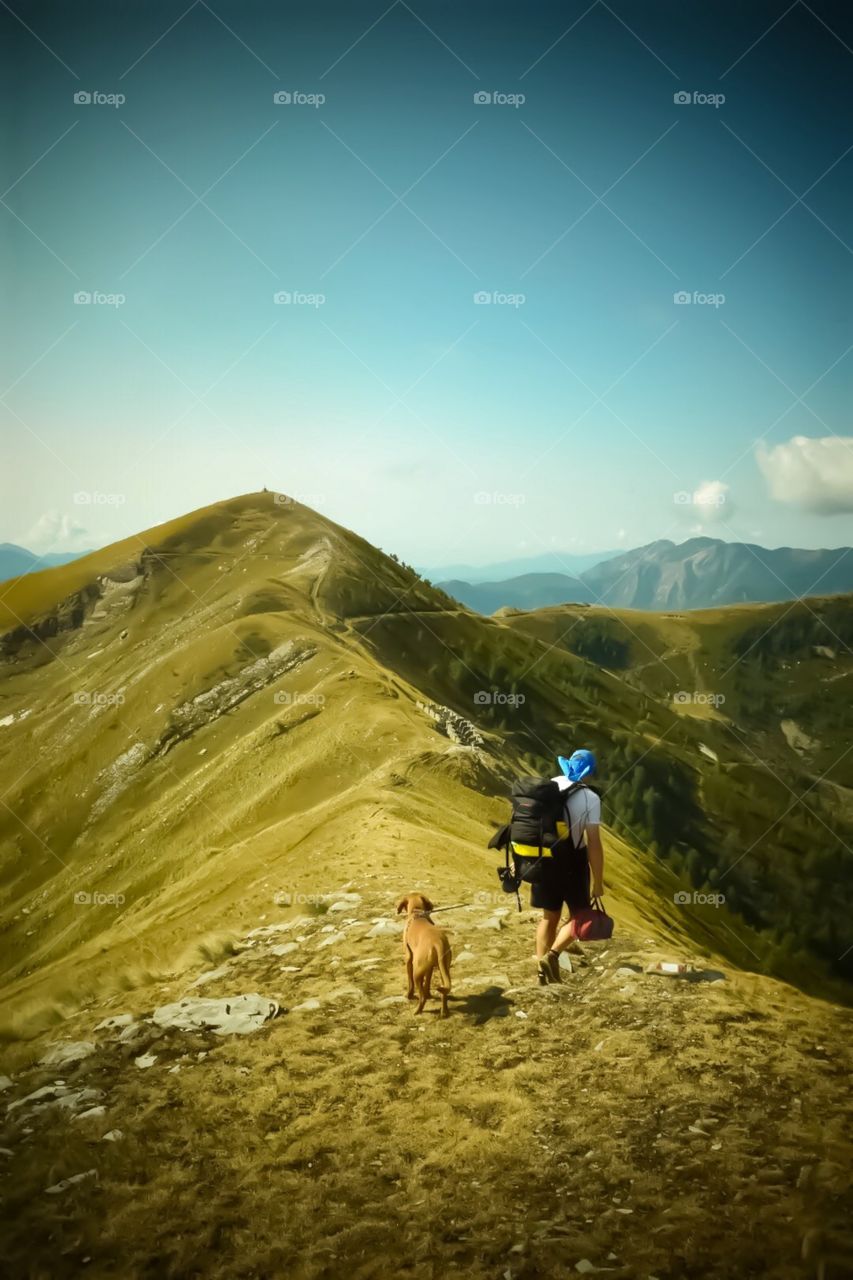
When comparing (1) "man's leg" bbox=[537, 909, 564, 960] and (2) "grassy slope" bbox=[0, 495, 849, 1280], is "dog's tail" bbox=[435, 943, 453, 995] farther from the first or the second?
(1) "man's leg" bbox=[537, 909, 564, 960]

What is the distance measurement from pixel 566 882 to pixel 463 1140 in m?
2.42

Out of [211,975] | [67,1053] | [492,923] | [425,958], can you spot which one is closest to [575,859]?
[425,958]

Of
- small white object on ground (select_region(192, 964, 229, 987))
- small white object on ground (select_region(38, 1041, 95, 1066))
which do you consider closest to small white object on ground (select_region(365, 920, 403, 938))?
small white object on ground (select_region(192, 964, 229, 987))

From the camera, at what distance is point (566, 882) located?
7.23 metres

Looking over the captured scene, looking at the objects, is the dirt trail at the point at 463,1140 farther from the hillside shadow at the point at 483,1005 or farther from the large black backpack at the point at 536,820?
the large black backpack at the point at 536,820

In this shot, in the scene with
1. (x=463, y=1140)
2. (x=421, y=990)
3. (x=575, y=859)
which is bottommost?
(x=463, y=1140)

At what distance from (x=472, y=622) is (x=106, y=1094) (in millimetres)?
42574

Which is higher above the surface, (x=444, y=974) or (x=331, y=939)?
(x=444, y=974)

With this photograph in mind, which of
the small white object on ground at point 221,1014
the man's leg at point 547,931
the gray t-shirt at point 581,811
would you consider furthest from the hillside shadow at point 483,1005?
the small white object on ground at point 221,1014

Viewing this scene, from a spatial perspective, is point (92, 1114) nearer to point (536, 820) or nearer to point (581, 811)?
point (536, 820)

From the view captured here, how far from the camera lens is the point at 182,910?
46.8 ft

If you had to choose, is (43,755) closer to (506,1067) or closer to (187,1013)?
(187,1013)

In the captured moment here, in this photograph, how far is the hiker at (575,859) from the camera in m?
7.15

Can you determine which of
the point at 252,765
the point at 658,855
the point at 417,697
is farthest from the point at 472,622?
the point at 252,765
